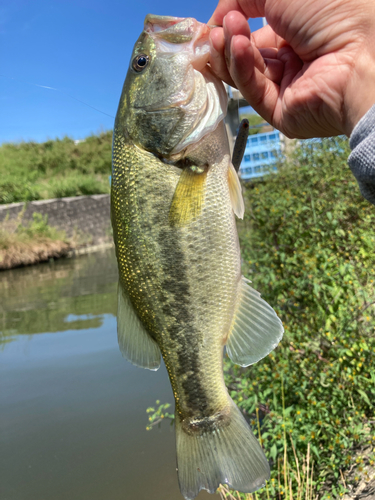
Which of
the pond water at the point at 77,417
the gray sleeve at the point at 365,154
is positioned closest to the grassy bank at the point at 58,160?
the pond water at the point at 77,417

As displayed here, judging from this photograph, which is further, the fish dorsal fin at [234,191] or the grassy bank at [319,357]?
the grassy bank at [319,357]

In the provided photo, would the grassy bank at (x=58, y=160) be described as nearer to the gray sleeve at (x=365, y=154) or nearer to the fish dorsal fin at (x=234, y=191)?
the fish dorsal fin at (x=234, y=191)

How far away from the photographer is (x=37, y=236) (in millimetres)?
13883

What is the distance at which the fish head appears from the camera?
1.36 metres

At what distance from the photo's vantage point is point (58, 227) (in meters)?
15.3

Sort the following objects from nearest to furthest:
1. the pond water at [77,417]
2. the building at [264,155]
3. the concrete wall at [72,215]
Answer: the pond water at [77,417]
the building at [264,155]
the concrete wall at [72,215]

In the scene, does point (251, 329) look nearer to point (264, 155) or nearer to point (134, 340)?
point (134, 340)

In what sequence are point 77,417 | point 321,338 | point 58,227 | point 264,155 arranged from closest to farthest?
1. point 321,338
2. point 77,417
3. point 264,155
4. point 58,227

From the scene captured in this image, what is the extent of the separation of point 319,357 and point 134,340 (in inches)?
66.6

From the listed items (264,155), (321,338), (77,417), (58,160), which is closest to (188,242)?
(321,338)

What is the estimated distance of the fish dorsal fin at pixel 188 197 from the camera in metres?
1.33

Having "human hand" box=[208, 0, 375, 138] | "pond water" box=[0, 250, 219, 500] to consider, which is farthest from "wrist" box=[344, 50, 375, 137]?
"pond water" box=[0, 250, 219, 500]

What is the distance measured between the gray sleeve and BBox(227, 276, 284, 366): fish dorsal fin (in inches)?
19.7

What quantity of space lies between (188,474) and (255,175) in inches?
208
